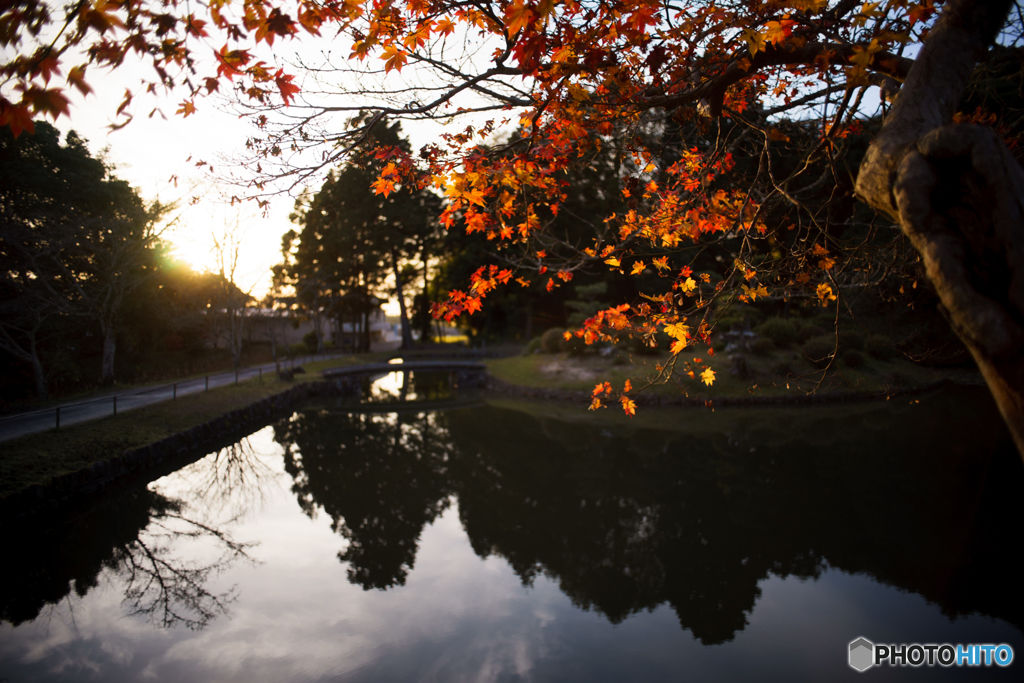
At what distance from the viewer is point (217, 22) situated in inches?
101

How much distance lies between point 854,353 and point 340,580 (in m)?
19.0

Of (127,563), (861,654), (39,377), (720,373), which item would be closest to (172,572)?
(127,563)

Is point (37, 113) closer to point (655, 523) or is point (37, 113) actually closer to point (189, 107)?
point (189, 107)

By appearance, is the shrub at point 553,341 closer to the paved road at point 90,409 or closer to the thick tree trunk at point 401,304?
the paved road at point 90,409

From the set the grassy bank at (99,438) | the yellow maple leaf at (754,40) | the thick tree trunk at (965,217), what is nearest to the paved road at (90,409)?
the grassy bank at (99,438)

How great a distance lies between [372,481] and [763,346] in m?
15.4

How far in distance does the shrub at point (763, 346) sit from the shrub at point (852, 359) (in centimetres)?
249

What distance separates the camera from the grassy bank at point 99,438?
7055 mm

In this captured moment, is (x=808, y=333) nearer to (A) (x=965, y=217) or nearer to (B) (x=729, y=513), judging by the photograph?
(B) (x=729, y=513)

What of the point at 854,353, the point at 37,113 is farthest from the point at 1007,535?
the point at 854,353

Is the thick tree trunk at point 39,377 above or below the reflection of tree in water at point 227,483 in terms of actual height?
above

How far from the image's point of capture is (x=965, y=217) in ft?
6.71

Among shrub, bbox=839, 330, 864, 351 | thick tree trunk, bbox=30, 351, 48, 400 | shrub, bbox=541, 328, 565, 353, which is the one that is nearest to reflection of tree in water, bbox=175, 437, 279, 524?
thick tree trunk, bbox=30, 351, 48, 400

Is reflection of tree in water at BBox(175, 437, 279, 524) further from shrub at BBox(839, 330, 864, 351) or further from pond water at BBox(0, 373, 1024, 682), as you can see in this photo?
shrub at BBox(839, 330, 864, 351)
